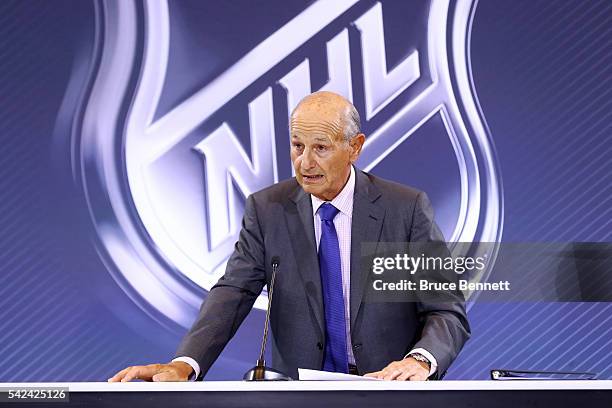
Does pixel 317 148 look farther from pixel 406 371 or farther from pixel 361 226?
pixel 406 371

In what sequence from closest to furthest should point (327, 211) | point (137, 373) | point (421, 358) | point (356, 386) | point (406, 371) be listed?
point (356, 386) < point (137, 373) < point (406, 371) < point (421, 358) < point (327, 211)

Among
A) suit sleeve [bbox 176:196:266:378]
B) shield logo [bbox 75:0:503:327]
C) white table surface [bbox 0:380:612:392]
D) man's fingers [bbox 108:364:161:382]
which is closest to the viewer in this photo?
white table surface [bbox 0:380:612:392]

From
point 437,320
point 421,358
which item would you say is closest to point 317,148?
point 437,320

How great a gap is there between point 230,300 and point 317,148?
54 centimetres

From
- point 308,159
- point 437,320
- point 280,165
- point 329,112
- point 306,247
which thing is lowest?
point 437,320

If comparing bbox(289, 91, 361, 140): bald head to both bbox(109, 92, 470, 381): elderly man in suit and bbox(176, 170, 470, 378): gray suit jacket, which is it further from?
bbox(176, 170, 470, 378): gray suit jacket

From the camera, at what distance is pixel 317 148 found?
254 centimetres

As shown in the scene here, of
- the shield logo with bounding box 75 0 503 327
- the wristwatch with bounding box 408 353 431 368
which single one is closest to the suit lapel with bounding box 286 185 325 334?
the wristwatch with bounding box 408 353 431 368

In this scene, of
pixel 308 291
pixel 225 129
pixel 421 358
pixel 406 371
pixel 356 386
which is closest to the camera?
pixel 356 386

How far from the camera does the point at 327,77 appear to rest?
345 cm

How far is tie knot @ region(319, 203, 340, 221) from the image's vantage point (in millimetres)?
2594

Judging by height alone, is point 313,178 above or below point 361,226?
above

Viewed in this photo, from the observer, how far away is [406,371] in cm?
203

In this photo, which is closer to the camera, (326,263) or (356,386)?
(356,386)
